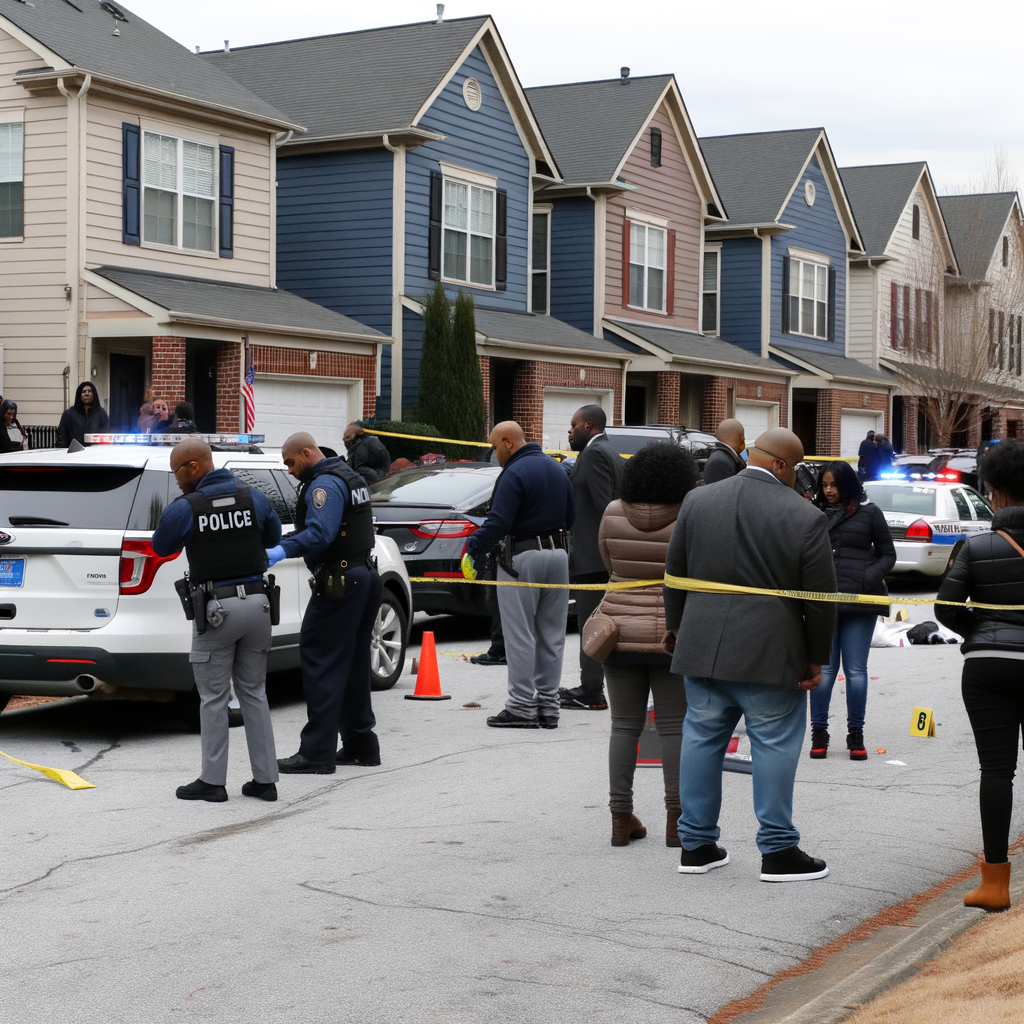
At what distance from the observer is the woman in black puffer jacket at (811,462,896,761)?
30.0ft

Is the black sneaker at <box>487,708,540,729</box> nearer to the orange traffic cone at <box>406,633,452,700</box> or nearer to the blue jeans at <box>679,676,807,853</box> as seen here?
the orange traffic cone at <box>406,633,452,700</box>

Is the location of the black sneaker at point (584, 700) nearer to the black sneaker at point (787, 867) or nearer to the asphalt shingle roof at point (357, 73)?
the black sneaker at point (787, 867)

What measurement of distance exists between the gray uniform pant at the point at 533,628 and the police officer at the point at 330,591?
1.64 metres

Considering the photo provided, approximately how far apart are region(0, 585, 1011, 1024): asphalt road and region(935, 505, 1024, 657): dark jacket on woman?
1.17 m

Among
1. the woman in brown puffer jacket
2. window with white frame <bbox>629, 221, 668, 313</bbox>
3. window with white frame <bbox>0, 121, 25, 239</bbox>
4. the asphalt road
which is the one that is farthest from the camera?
window with white frame <bbox>629, 221, 668, 313</bbox>

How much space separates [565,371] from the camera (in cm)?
2883

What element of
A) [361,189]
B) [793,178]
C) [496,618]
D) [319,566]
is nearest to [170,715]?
[319,566]

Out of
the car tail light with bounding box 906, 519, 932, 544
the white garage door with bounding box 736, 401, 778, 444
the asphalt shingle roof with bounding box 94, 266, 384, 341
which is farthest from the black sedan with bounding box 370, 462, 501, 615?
the white garage door with bounding box 736, 401, 778, 444

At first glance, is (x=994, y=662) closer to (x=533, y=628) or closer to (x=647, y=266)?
(x=533, y=628)

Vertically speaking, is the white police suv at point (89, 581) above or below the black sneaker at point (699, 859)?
above

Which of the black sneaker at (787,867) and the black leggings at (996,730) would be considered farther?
the black sneaker at (787,867)

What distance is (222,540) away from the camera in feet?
25.3

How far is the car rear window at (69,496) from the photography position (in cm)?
905

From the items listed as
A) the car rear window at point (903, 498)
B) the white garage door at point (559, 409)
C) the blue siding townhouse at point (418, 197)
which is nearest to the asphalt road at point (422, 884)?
the car rear window at point (903, 498)
